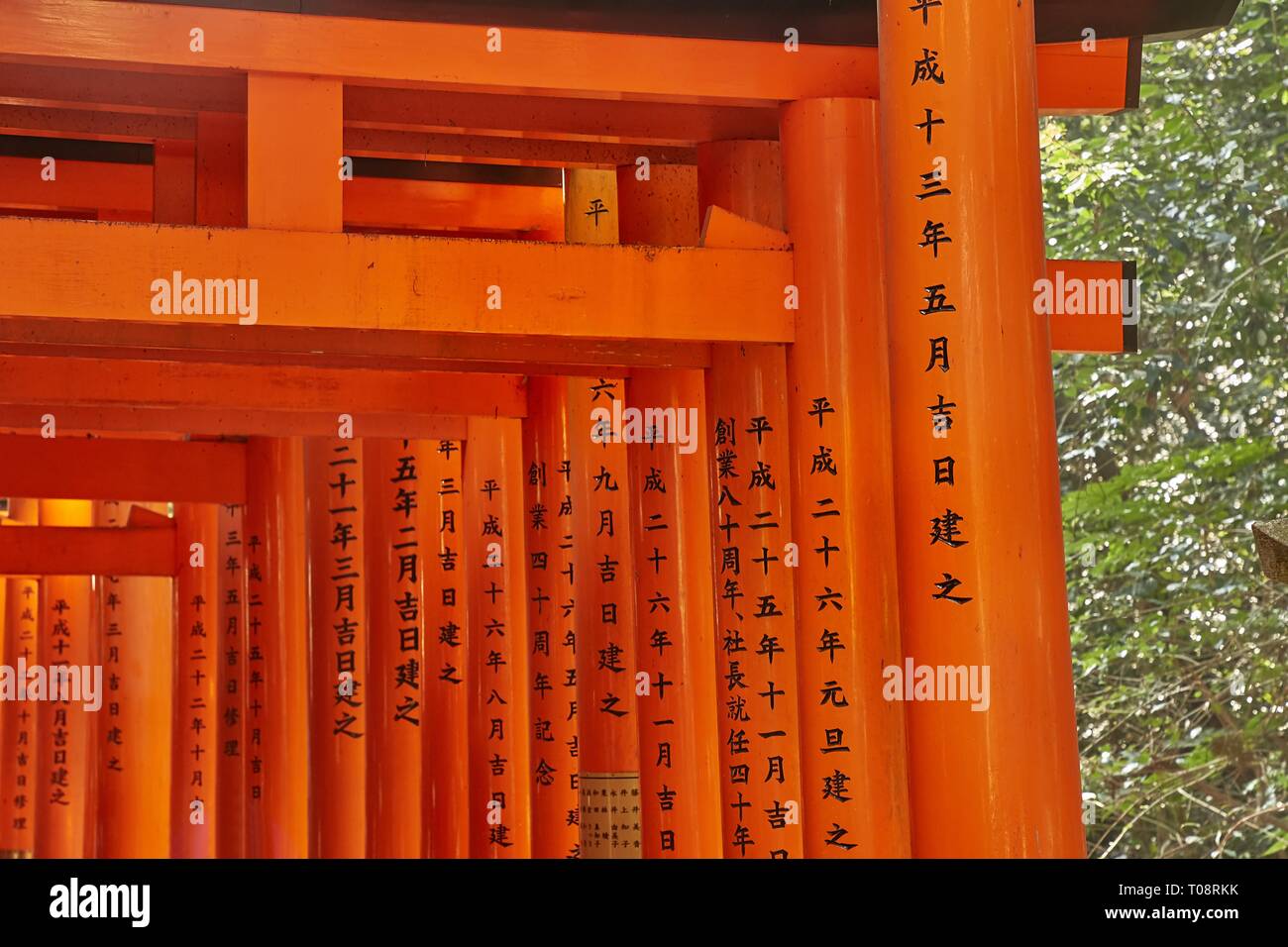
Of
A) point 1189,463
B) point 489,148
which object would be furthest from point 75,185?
point 1189,463

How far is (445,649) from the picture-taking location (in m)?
9.58

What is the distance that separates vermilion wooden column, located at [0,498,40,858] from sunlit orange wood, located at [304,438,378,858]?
5.70 m

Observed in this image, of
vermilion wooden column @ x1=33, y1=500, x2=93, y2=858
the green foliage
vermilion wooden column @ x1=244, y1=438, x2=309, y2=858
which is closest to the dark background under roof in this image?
vermilion wooden column @ x1=244, y1=438, x2=309, y2=858

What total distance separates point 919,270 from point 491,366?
218cm

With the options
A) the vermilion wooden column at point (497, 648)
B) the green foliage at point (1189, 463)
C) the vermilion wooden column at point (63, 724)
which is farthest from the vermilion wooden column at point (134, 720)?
the green foliage at point (1189, 463)

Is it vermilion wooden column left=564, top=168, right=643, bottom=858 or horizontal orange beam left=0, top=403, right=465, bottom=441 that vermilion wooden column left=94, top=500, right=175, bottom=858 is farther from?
vermilion wooden column left=564, top=168, right=643, bottom=858

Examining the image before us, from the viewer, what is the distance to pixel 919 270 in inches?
195

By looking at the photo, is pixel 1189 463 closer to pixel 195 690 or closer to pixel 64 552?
pixel 195 690

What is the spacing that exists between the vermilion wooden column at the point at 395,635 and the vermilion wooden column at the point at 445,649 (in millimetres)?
59

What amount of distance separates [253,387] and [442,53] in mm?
2283

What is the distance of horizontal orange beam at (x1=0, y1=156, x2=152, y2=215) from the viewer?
305 inches

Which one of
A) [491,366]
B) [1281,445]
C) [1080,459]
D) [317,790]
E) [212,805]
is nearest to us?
[491,366]

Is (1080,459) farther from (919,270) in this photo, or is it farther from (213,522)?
(919,270)
